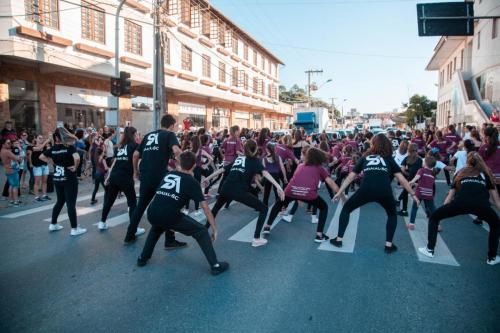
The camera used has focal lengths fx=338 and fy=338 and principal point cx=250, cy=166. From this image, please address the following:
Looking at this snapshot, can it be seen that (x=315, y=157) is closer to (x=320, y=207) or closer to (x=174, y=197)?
(x=320, y=207)

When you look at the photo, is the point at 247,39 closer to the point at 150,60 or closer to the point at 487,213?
the point at 150,60

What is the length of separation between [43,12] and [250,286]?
1677cm

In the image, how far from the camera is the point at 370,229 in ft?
21.1

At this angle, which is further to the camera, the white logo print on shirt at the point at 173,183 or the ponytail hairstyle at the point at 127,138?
the ponytail hairstyle at the point at 127,138

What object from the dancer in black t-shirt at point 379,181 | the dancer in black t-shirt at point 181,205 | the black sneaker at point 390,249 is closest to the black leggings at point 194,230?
the dancer in black t-shirt at point 181,205

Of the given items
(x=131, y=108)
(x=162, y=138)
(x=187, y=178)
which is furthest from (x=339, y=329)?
(x=131, y=108)

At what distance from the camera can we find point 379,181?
16.3ft

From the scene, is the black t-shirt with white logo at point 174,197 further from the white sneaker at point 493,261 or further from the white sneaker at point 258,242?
the white sneaker at point 493,261

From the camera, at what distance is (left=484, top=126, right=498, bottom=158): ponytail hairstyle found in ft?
22.5

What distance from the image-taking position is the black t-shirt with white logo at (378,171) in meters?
4.97

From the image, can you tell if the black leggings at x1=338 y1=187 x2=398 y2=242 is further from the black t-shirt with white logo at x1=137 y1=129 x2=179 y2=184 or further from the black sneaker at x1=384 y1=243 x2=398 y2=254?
the black t-shirt with white logo at x1=137 y1=129 x2=179 y2=184

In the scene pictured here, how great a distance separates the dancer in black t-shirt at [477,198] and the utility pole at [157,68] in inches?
476

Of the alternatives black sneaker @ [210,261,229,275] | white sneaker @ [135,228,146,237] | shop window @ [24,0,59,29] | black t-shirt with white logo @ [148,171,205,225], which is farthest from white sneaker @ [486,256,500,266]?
shop window @ [24,0,59,29]

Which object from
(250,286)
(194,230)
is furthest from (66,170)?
(250,286)
